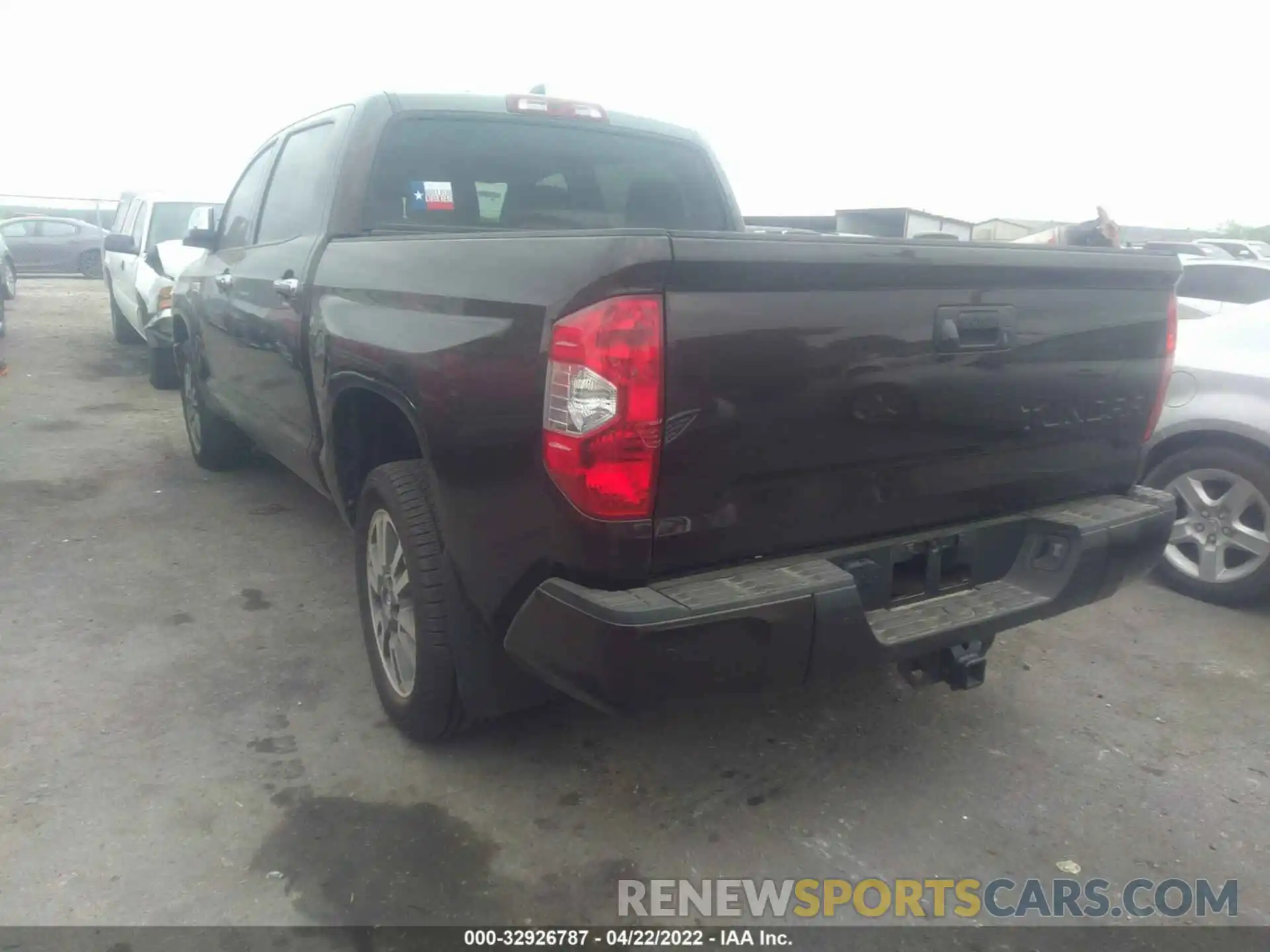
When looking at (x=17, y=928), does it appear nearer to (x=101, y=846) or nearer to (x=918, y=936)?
(x=101, y=846)

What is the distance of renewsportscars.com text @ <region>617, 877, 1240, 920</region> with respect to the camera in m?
2.42

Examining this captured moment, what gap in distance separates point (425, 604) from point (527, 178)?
1.86m

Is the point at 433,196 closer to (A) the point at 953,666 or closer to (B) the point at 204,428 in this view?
(A) the point at 953,666

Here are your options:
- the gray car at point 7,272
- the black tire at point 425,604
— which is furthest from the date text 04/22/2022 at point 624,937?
the gray car at point 7,272

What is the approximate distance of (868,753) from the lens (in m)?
3.08

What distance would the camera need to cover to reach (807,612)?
2.21 meters

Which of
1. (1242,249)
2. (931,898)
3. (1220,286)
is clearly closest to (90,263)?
(1220,286)

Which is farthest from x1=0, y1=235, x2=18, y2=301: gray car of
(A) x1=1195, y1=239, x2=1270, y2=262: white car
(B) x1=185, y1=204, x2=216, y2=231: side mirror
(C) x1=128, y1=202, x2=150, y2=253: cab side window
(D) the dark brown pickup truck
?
(A) x1=1195, y1=239, x2=1270, y2=262: white car

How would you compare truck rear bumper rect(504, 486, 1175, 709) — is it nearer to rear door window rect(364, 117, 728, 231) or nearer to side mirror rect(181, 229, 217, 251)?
rear door window rect(364, 117, 728, 231)

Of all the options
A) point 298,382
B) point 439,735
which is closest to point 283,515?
point 298,382

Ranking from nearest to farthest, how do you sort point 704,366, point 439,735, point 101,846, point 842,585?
1. point 704,366
2. point 842,585
3. point 101,846
4. point 439,735

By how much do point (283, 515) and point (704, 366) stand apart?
3.86m

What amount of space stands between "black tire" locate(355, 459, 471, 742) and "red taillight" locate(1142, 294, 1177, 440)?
2172mm

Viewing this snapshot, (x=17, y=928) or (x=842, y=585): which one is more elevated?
(x=842, y=585)
